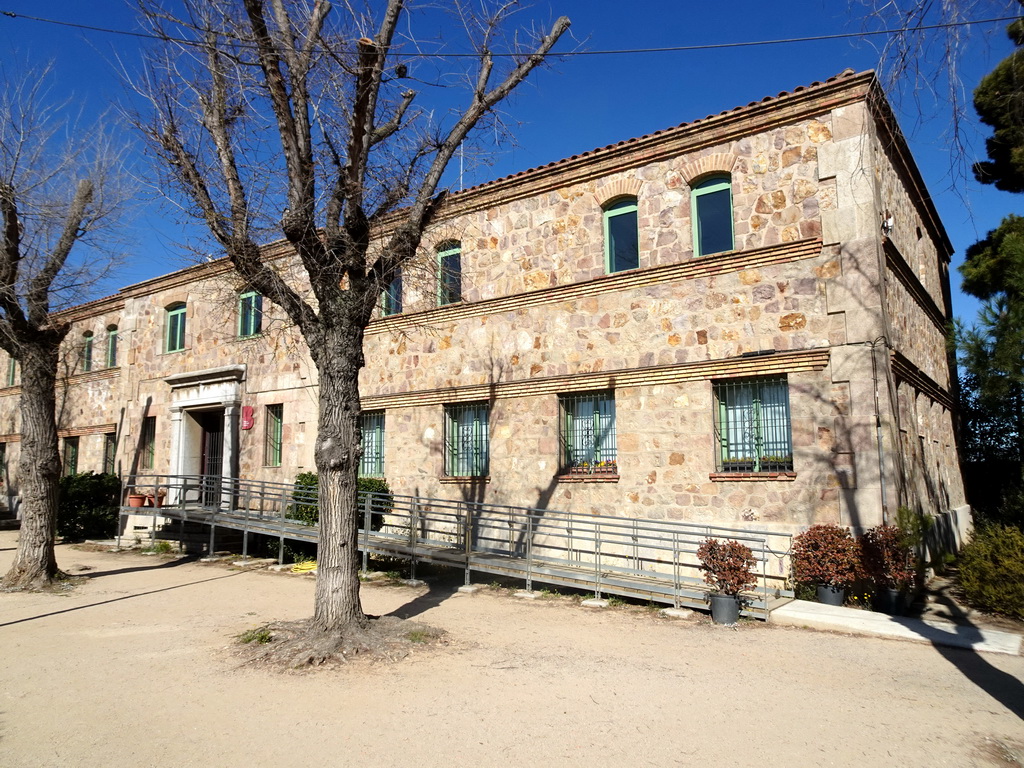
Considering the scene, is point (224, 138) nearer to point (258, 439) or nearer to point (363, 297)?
point (363, 297)

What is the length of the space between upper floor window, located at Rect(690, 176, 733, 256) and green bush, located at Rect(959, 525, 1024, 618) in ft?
17.0

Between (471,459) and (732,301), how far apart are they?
5.45m

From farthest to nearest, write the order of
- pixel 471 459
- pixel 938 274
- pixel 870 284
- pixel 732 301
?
pixel 938 274 → pixel 471 459 → pixel 732 301 → pixel 870 284

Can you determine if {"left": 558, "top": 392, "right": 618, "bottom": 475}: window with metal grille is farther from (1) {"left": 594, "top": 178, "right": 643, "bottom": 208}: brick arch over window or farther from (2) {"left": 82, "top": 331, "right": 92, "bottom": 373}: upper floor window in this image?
(2) {"left": 82, "top": 331, "right": 92, "bottom": 373}: upper floor window

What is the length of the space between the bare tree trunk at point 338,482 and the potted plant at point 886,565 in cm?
596

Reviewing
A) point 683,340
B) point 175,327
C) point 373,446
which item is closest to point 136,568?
point 373,446

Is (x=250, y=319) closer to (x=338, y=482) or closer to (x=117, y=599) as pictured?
(x=117, y=599)

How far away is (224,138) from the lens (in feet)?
25.7

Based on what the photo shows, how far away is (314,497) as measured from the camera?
45.2ft

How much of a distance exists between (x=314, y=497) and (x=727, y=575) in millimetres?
7989

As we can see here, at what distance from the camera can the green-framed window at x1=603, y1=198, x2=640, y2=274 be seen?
1235 cm

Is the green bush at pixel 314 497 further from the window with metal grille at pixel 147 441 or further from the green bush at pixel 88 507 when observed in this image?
the window with metal grille at pixel 147 441

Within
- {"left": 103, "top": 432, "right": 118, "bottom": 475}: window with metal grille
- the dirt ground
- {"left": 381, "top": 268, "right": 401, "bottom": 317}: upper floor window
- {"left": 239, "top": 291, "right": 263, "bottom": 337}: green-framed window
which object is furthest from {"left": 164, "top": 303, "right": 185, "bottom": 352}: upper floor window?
the dirt ground

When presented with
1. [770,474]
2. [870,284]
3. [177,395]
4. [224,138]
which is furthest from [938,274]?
[177,395]
